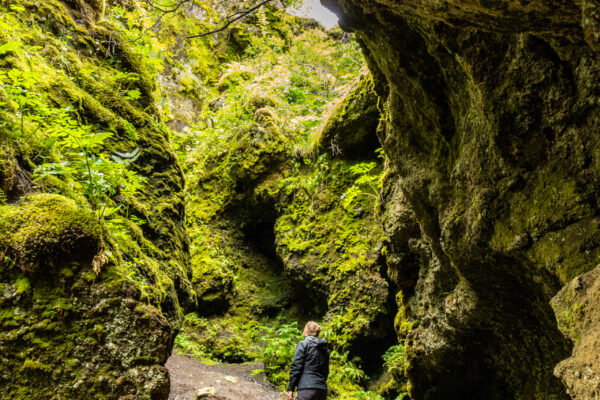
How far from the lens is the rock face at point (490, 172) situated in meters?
2.03

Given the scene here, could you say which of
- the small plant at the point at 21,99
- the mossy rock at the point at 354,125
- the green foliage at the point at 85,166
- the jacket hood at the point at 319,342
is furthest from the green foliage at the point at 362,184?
the small plant at the point at 21,99

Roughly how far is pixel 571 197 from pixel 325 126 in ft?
25.8

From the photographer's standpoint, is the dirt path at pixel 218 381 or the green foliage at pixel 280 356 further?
the green foliage at pixel 280 356

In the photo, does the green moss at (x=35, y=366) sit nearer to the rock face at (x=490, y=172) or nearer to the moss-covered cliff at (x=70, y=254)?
the moss-covered cliff at (x=70, y=254)

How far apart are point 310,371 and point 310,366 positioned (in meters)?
0.06

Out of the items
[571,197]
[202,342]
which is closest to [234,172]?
[202,342]

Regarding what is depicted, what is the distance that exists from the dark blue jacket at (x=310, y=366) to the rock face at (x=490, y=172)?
4.40 ft

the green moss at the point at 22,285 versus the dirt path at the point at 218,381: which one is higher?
the green moss at the point at 22,285

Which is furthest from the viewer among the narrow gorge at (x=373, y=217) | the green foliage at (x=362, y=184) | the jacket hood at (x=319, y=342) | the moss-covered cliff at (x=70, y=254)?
the green foliage at (x=362, y=184)

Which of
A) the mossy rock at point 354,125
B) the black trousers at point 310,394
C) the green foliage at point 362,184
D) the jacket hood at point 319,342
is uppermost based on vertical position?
the mossy rock at point 354,125

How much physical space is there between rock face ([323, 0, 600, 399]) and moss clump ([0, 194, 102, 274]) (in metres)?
2.73

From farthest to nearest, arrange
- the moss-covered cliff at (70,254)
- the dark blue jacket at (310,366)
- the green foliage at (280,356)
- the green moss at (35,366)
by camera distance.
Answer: the green foliage at (280,356)
the dark blue jacket at (310,366)
the moss-covered cliff at (70,254)
the green moss at (35,366)

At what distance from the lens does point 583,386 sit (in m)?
1.37

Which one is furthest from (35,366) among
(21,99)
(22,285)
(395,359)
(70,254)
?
(395,359)
